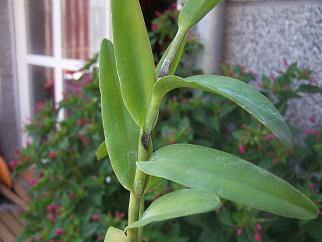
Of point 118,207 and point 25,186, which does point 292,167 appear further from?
point 25,186

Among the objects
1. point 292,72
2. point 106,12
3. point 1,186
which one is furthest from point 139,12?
point 1,186

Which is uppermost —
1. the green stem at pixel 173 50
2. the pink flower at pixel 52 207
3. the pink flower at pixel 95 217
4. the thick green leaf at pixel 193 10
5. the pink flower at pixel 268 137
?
the thick green leaf at pixel 193 10

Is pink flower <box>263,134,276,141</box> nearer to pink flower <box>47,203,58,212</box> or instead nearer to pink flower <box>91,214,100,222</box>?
pink flower <box>91,214,100,222</box>

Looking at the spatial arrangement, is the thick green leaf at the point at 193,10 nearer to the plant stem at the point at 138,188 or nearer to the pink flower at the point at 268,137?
the plant stem at the point at 138,188

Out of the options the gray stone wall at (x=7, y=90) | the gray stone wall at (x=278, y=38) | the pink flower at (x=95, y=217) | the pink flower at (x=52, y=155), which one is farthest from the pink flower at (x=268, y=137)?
the gray stone wall at (x=7, y=90)

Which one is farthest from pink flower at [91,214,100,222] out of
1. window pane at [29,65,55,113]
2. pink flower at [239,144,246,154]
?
window pane at [29,65,55,113]
